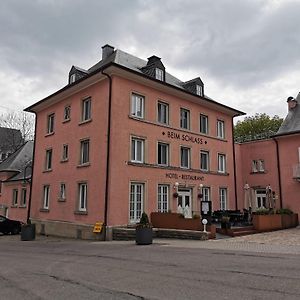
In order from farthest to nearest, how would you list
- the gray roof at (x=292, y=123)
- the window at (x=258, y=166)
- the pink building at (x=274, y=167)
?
the window at (x=258, y=166), the gray roof at (x=292, y=123), the pink building at (x=274, y=167)

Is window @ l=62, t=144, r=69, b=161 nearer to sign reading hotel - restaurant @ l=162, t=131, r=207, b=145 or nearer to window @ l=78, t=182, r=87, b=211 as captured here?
window @ l=78, t=182, r=87, b=211

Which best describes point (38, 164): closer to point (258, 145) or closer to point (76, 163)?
point (76, 163)

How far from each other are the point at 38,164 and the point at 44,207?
3.36 m

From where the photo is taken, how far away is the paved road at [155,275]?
22.1 ft

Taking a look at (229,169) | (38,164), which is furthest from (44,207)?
(229,169)

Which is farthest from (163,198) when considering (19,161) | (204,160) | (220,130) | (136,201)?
(19,161)

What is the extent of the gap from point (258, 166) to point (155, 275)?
2230 cm

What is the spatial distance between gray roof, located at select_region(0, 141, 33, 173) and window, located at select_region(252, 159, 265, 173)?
68.7 ft

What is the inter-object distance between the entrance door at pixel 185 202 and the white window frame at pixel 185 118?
14.1 ft

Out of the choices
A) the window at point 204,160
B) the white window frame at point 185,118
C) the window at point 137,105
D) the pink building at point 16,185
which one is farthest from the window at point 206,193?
the pink building at point 16,185

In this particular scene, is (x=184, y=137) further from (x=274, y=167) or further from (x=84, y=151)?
(x=274, y=167)

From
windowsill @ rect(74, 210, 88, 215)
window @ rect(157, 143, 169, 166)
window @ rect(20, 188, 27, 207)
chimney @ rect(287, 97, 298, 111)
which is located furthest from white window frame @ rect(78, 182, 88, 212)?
chimney @ rect(287, 97, 298, 111)

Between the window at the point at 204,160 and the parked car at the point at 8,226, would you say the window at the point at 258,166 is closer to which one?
the window at the point at 204,160

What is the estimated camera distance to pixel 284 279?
782cm
